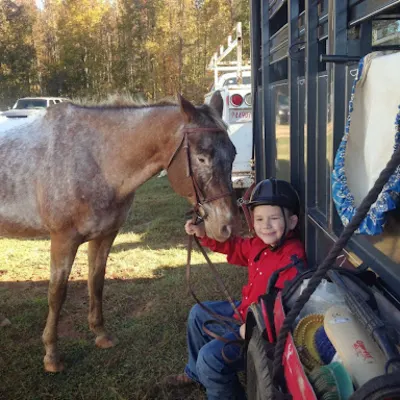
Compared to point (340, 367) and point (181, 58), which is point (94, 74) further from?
point (340, 367)

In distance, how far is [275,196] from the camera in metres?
2.21

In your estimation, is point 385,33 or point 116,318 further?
point 116,318

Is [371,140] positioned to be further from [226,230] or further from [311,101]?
[226,230]

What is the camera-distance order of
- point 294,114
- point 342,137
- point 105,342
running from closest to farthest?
point 342,137 < point 294,114 < point 105,342

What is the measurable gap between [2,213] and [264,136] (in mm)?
2110

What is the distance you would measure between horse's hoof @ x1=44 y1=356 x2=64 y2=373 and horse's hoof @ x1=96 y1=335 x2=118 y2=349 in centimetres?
33

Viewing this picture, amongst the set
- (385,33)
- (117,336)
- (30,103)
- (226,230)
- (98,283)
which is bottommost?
(117,336)

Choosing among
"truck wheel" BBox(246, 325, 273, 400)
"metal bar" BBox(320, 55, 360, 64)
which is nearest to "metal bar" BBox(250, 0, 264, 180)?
"metal bar" BBox(320, 55, 360, 64)

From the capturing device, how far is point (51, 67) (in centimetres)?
2469

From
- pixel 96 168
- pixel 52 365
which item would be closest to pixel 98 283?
pixel 52 365

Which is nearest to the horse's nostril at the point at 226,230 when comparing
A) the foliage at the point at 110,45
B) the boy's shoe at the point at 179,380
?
the boy's shoe at the point at 179,380

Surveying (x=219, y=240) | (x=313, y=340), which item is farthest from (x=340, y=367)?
(x=219, y=240)

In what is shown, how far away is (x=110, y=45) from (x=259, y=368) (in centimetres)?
2407

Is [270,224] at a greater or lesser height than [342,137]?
lesser
